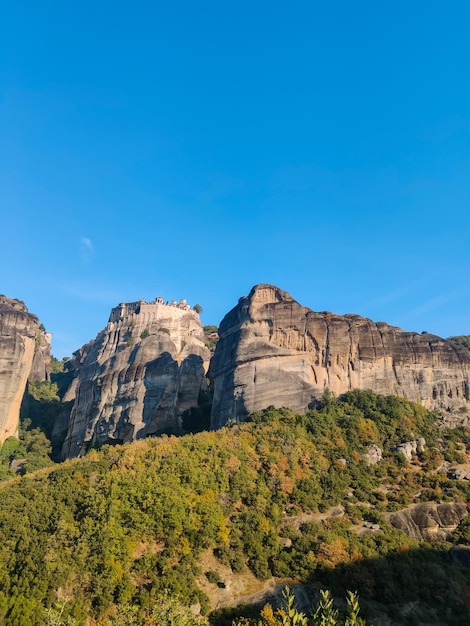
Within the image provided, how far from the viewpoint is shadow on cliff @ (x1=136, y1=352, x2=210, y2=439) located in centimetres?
6319

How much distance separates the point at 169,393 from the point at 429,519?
32.9 meters

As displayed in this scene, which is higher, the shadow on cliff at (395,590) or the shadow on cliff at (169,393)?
the shadow on cliff at (169,393)

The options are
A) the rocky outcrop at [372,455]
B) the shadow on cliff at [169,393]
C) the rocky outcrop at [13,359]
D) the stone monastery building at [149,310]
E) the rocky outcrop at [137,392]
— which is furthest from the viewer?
the stone monastery building at [149,310]

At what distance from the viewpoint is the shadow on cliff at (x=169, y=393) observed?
63.2 metres

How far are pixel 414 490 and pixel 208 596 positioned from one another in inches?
759

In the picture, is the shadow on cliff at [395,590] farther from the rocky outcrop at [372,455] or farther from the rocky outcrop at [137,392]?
the rocky outcrop at [137,392]

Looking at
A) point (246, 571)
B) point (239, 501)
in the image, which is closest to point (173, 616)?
point (246, 571)

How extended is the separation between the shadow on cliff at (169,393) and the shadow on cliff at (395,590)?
Answer: 1252 inches

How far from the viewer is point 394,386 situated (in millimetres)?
56062

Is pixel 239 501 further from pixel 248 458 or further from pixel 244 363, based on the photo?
pixel 244 363

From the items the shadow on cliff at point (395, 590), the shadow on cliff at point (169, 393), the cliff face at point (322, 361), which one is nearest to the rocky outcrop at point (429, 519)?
the shadow on cliff at point (395, 590)

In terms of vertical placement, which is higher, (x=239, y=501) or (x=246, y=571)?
(x=239, y=501)

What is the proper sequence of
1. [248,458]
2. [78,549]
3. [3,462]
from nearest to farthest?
[78,549] < [248,458] < [3,462]

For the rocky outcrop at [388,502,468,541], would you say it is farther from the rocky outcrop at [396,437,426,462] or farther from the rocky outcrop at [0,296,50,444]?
the rocky outcrop at [0,296,50,444]
